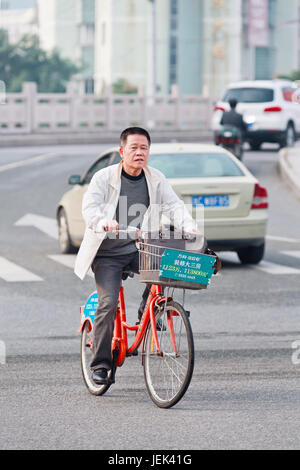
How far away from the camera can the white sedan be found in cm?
1337

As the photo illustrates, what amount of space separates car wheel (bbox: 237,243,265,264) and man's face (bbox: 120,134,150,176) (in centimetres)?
710

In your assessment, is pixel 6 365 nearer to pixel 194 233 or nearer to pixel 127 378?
pixel 127 378

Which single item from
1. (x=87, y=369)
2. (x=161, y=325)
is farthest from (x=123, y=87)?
(x=161, y=325)

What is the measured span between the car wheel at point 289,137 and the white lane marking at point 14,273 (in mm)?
19777

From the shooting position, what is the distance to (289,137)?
3319cm

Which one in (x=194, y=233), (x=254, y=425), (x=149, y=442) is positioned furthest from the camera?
(x=194, y=233)

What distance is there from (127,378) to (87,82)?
279 ft

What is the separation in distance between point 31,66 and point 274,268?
249 ft

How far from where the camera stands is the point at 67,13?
92.8m

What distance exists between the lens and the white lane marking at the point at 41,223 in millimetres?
17534

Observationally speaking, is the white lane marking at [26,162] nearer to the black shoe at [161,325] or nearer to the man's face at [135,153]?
the man's face at [135,153]

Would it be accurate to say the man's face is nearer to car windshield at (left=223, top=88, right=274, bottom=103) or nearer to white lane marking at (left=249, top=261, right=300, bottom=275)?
white lane marking at (left=249, top=261, right=300, bottom=275)

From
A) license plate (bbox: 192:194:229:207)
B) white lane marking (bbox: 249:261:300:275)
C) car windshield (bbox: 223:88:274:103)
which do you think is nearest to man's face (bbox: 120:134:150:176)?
license plate (bbox: 192:194:229:207)
